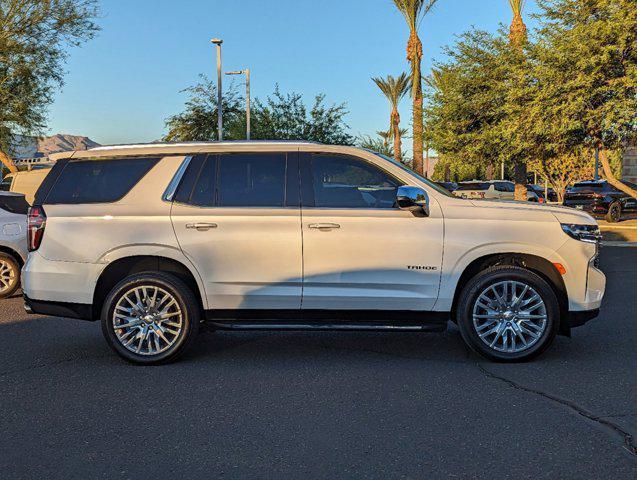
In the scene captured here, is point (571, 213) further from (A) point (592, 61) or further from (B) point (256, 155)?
(A) point (592, 61)

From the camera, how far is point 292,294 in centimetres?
607

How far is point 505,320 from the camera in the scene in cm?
605

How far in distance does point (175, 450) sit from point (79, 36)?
27787mm

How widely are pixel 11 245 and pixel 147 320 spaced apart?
17.0ft

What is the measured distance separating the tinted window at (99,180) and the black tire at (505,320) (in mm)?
3089

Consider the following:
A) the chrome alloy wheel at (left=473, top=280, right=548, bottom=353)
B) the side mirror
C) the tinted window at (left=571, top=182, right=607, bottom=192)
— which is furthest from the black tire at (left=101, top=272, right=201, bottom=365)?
the tinted window at (left=571, top=182, right=607, bottom=192)

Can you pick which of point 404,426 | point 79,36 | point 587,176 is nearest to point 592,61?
point 404,426

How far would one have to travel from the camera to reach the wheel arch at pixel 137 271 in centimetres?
627

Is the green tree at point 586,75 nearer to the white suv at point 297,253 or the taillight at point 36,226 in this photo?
the white suv at point 297,253

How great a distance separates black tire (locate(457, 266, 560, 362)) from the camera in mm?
5984

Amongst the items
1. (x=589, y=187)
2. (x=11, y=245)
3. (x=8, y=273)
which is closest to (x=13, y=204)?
(x=11, y=245)

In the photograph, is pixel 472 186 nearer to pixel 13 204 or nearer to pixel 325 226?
pixel 13 204

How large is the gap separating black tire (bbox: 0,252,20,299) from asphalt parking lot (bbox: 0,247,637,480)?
3.45 m

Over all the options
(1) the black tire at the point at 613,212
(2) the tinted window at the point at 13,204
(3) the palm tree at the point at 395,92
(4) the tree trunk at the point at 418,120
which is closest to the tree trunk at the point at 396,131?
(3) the palm tree at the point at 395,92
